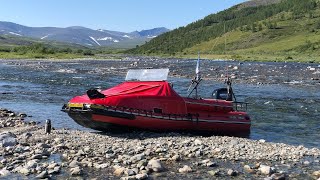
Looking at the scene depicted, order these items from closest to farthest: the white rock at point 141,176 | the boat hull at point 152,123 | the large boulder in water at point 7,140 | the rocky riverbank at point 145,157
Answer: the white rock at point 141,176
the rocky riverbank at point 145,157
the large boulder in water at point 7,140
the boat hull at point 152,123

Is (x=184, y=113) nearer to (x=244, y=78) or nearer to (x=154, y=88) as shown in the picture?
(x=154, y=88)

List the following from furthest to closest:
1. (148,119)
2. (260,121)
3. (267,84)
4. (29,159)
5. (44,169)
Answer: (267,84)
(260,121)
(148,119)
(29,159)
(44,169)

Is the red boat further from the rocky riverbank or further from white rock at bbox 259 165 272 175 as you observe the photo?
white rock at bbox 259 165 272 175

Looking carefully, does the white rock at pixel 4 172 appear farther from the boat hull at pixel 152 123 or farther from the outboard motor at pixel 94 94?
the outboard motor at pixel 94 94

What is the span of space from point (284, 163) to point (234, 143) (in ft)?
10.8

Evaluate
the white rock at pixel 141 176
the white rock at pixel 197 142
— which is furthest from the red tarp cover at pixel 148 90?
the white rock at pixel 141 176

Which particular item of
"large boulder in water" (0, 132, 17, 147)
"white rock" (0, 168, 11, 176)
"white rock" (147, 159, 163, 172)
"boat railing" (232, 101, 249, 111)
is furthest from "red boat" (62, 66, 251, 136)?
"white rock" (0, 168, 11, 176)

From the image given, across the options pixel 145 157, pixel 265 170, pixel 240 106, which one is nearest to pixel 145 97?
pixel 145 157

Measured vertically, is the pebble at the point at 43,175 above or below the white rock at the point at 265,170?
above

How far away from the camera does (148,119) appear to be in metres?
23.5

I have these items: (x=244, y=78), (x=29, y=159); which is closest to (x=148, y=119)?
(x=29, y=159)

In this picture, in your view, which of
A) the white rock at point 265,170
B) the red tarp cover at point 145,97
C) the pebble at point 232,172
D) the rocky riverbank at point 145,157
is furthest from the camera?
the red tarp cover at point 145,97

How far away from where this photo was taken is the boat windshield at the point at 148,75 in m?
24.9

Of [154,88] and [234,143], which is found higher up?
[154,88]
